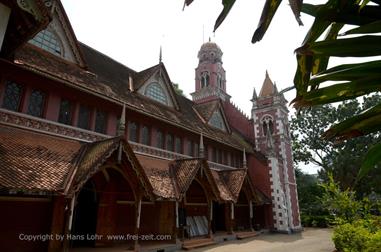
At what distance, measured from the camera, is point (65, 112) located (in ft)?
43.0

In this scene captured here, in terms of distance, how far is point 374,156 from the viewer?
1486 millimetres

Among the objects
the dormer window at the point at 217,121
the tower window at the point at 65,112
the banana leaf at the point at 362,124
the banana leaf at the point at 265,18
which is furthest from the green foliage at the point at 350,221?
the dormer window at the point at 217,121

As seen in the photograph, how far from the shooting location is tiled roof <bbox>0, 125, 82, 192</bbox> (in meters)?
8.91

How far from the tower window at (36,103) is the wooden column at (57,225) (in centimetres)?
364

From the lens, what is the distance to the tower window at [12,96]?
36.2ft

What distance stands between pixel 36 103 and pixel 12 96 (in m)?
0.97

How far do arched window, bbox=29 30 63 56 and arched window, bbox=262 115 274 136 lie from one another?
2149 centimetres

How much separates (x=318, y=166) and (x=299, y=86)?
46.7 meters

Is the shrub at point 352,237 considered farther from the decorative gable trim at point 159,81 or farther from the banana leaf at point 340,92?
the decorative gable trim at point 159,81

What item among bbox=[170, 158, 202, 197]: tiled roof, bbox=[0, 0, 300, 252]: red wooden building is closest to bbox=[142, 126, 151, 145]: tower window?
bbox=[0, 0, 300, 252]: red wooden building

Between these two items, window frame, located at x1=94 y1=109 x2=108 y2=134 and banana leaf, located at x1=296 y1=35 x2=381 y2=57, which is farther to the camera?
window frame, located at x1=94 y1=109 x2=108 y2=134

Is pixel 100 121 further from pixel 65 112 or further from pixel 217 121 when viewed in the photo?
pixel 217 121

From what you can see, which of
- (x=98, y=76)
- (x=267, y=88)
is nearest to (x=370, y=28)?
(x=98, y=76)

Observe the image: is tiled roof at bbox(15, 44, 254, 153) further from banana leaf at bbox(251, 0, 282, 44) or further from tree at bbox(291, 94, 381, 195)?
tree at bbox(291, 94, 381, 195)
